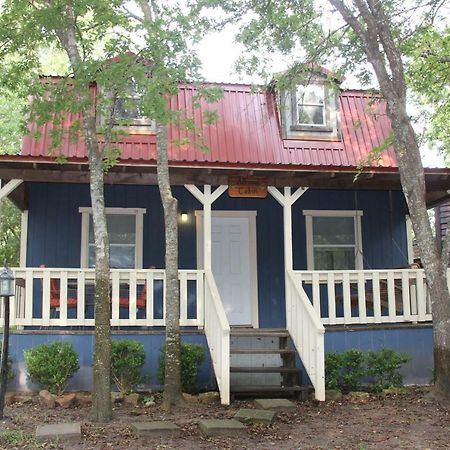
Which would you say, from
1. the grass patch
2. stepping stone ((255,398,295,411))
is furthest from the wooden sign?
the grass patch

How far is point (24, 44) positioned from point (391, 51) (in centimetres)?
485

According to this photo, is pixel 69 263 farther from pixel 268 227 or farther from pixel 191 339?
pixel 268 227

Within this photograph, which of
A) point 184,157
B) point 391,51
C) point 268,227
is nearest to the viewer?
point 391,51

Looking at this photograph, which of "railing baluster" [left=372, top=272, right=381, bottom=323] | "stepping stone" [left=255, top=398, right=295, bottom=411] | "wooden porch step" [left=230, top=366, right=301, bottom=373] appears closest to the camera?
"stepping stone" [left=255, top=398, right=295, bottom=411]

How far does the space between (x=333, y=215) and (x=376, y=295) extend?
2.50m

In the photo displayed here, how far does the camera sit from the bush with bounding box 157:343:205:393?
27.4 feet

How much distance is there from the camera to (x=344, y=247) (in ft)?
38.3

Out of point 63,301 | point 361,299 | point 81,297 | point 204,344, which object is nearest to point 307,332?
point 361,299

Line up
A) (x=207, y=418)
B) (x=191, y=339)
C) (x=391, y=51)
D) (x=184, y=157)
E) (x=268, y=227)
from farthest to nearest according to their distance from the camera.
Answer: (x=268, y=227), (x=184, y=157), (x=191, y=339), (x=391, y=51), (x=207, y=418)

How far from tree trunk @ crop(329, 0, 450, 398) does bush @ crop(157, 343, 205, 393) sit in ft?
10.6

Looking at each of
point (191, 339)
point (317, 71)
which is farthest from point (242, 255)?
point (317, 71)

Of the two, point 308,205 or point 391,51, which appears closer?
point 391,51

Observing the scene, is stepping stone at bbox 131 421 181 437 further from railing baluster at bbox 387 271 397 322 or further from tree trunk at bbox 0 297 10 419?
railing baluster at bbox 387 271 397 322

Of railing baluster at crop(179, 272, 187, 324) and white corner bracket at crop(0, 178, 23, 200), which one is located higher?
white corner bracket at crop(0, 178, 23, 200)
